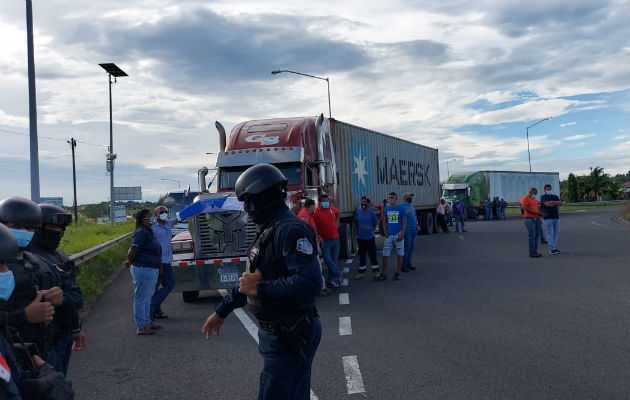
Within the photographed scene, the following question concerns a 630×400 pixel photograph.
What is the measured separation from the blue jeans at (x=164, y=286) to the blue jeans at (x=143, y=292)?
1.12 metres

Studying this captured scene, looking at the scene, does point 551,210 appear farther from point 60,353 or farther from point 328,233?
point 60,353

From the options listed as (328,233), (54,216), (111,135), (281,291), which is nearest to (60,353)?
(54,216)

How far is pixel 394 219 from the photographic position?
13555 millimetres

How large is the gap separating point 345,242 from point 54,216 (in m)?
14.3

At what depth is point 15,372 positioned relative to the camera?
97.2 inches

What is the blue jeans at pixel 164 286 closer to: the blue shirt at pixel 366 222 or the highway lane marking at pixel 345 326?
the highway lane marking at pixel 345 326

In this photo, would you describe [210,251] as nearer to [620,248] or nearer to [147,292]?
[147,292]

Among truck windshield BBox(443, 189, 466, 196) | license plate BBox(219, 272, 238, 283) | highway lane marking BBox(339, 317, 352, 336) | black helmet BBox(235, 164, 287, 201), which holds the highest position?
truck windshield BBox(443, 189, 466, 196)

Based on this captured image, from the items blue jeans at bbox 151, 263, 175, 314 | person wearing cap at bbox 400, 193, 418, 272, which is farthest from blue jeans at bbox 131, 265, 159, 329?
person wearing cap at bbox 400, 193, 418, 272

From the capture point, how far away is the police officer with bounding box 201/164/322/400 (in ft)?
11.2

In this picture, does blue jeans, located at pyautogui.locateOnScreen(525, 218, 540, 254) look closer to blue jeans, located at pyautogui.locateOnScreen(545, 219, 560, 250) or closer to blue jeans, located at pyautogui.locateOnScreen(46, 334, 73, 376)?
blue jeans, located at pyautogui.locateOnScreen(545, 219, 560, 250)

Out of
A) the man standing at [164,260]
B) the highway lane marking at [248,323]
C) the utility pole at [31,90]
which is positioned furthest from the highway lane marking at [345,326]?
the utility pole at [31,90]

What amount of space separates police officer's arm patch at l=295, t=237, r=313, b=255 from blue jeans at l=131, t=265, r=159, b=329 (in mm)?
5892

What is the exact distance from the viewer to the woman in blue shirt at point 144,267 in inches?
346
